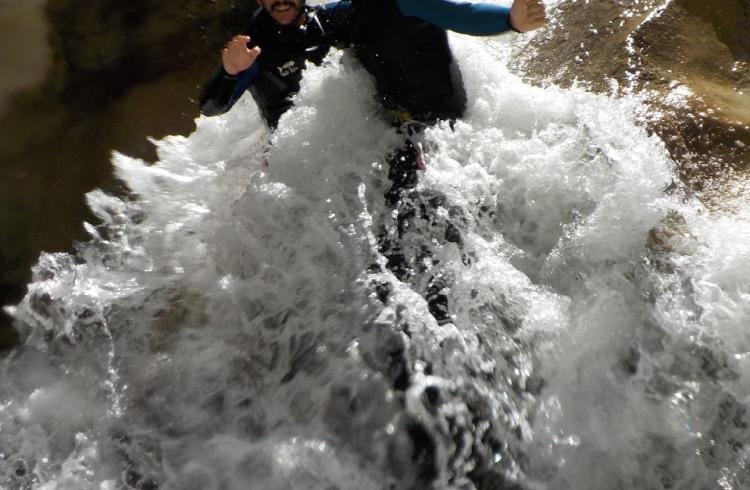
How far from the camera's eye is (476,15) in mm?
2471

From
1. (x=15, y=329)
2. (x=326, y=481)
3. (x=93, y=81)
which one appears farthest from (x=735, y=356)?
(x=93, y=81)

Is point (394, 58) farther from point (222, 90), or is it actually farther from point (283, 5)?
point (222, 90)

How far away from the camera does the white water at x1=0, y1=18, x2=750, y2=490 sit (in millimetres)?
2154

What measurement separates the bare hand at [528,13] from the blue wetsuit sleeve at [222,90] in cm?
132

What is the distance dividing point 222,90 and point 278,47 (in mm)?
392

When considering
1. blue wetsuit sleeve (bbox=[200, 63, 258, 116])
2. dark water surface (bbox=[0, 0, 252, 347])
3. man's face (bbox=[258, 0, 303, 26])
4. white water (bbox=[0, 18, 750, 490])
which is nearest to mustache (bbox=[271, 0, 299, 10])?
man's face (bbox=[258, 0, 303, 26])

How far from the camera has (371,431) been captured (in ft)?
7.39

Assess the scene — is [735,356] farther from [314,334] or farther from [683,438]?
[314,334]

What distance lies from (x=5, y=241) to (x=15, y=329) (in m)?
0.70

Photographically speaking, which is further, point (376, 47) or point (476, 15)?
point (376, 47)

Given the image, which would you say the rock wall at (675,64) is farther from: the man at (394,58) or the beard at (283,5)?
the beard at (283,5)

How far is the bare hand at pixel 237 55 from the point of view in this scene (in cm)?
252

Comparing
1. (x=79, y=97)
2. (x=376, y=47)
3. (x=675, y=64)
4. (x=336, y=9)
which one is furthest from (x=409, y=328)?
(x=79, y=97)

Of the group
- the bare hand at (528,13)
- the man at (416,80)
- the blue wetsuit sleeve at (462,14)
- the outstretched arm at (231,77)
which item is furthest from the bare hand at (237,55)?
the bare hand at (528,13)
